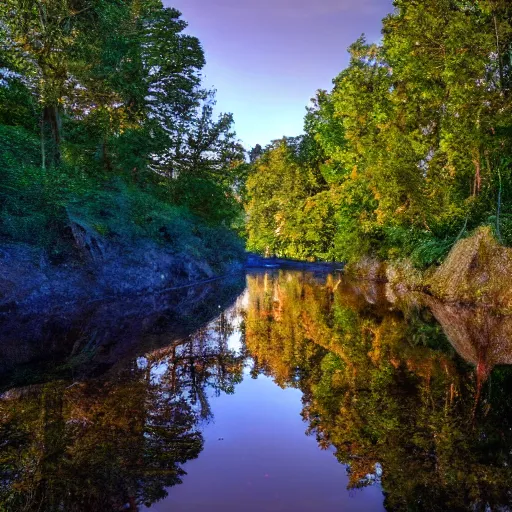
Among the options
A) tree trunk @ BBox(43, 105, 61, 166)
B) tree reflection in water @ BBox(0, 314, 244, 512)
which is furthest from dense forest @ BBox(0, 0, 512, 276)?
tree reflection in water @ BBox(0, 314, 244, 512)

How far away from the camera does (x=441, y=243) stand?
62.6 ft

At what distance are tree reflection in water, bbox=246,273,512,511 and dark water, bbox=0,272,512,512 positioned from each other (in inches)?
0.9

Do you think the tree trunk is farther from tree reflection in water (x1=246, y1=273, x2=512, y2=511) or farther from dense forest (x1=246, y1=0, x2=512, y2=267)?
dense forest (x1=246, y1=0, x2=512, y2=267)

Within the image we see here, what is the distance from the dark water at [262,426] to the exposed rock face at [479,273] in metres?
4.68

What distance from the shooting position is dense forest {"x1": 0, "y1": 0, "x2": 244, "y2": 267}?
44.1ft

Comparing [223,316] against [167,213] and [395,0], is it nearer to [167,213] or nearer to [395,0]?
[167,213]

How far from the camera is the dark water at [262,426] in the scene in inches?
142

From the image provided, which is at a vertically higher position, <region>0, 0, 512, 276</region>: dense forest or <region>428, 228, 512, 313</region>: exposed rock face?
<region>0, 0, 512, 276</region>: dense forest

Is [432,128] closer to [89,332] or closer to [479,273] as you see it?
[479,273]

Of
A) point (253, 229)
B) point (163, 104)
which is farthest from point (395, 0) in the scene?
point (253, 229)

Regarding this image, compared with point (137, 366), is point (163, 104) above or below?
above

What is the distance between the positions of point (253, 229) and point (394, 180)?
39.6 metres

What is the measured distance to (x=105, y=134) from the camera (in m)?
20.5

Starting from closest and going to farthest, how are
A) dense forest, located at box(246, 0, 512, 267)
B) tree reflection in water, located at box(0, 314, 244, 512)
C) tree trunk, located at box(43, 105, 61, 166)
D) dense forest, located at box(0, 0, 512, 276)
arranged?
tree reflection in water, located at box(0, 314, 244, 512)
dense forest, located at box(0, 0, 512, 276)
dense forest, located at box(246, 0, 512, 267)
tree trunk, located at box(43, 105, 61, 166)
